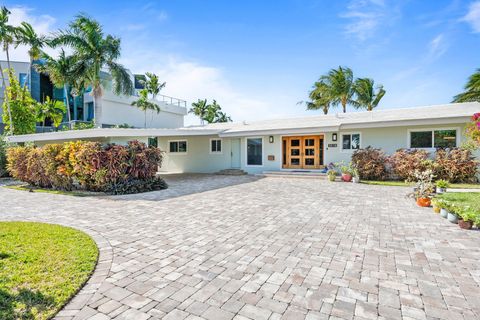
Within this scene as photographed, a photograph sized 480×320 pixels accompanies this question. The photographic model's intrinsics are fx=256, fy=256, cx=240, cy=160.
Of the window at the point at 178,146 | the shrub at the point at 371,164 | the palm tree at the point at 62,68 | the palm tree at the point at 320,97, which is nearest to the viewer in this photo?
the shrub at the point at 371,164

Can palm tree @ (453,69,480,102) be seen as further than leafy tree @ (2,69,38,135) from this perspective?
No

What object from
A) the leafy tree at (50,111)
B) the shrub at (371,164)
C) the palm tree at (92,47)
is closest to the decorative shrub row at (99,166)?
the shrub at (371,164)

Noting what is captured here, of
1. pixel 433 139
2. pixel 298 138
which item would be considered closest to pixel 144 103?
pixel 298 138

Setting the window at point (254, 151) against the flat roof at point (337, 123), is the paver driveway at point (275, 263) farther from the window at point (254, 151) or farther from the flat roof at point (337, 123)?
the window at point (254, 151)

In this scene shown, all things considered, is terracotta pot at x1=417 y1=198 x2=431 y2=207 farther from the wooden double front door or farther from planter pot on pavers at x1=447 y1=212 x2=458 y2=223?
the wooden double front door

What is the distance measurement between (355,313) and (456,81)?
23503mm

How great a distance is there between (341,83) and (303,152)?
42.5ft

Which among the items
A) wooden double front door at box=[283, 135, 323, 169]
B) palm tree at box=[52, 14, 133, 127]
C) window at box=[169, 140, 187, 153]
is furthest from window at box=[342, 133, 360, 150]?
palm tree at box=[52, 14, 133, 127]

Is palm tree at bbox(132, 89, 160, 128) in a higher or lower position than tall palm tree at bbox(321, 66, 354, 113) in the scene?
lower

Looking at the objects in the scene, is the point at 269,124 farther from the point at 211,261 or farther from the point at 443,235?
the point at 211,261

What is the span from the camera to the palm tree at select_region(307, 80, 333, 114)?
85.1ft

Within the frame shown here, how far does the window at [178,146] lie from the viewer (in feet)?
63.2

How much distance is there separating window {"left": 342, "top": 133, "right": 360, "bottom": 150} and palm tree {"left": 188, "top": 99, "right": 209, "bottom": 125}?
30484 mm

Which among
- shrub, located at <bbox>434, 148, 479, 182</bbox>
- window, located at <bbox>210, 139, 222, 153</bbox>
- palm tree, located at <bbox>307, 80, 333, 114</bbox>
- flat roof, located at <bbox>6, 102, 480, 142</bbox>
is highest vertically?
palm tree, located at <bbox>307, 80, 333, 114</bbox>
